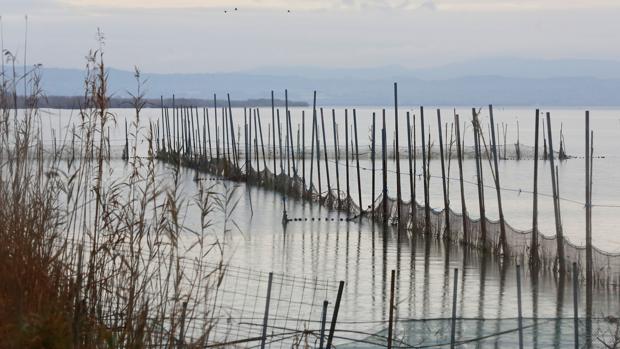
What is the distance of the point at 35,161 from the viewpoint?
6.16 m

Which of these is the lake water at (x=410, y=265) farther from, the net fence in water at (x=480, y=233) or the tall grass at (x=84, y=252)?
Result: the tall grass at (x=84, y=252)

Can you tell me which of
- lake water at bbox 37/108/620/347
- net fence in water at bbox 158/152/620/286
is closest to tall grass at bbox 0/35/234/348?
lake water at bbox 37/108/620/347

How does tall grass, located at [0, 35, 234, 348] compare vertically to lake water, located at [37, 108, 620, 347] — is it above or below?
above

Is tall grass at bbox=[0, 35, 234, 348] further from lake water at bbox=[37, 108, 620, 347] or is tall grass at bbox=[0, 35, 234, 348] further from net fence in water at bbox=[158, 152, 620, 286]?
net fence in water at bbox=[158, 152, 620, 286]

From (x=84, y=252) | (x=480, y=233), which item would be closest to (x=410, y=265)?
A: (x=480, y=233)

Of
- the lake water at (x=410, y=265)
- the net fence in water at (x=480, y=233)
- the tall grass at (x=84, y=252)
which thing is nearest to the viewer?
the tall grass at (x=84, y=252)

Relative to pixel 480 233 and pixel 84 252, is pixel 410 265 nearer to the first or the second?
pixel 480 233

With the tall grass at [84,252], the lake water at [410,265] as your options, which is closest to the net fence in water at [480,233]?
the lake water at [410,265]

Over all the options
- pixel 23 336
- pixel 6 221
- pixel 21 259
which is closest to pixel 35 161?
pixel 6 221

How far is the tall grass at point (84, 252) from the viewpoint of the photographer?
15.1ft

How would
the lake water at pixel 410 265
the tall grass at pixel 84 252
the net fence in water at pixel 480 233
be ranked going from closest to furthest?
the tall grass at pixel 84 252 < the lake water at pixel 410 265 < the net fence in water at pixel 480 233

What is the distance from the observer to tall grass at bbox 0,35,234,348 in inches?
182

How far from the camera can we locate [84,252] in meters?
5.44

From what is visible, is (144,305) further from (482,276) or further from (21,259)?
(482,276)
